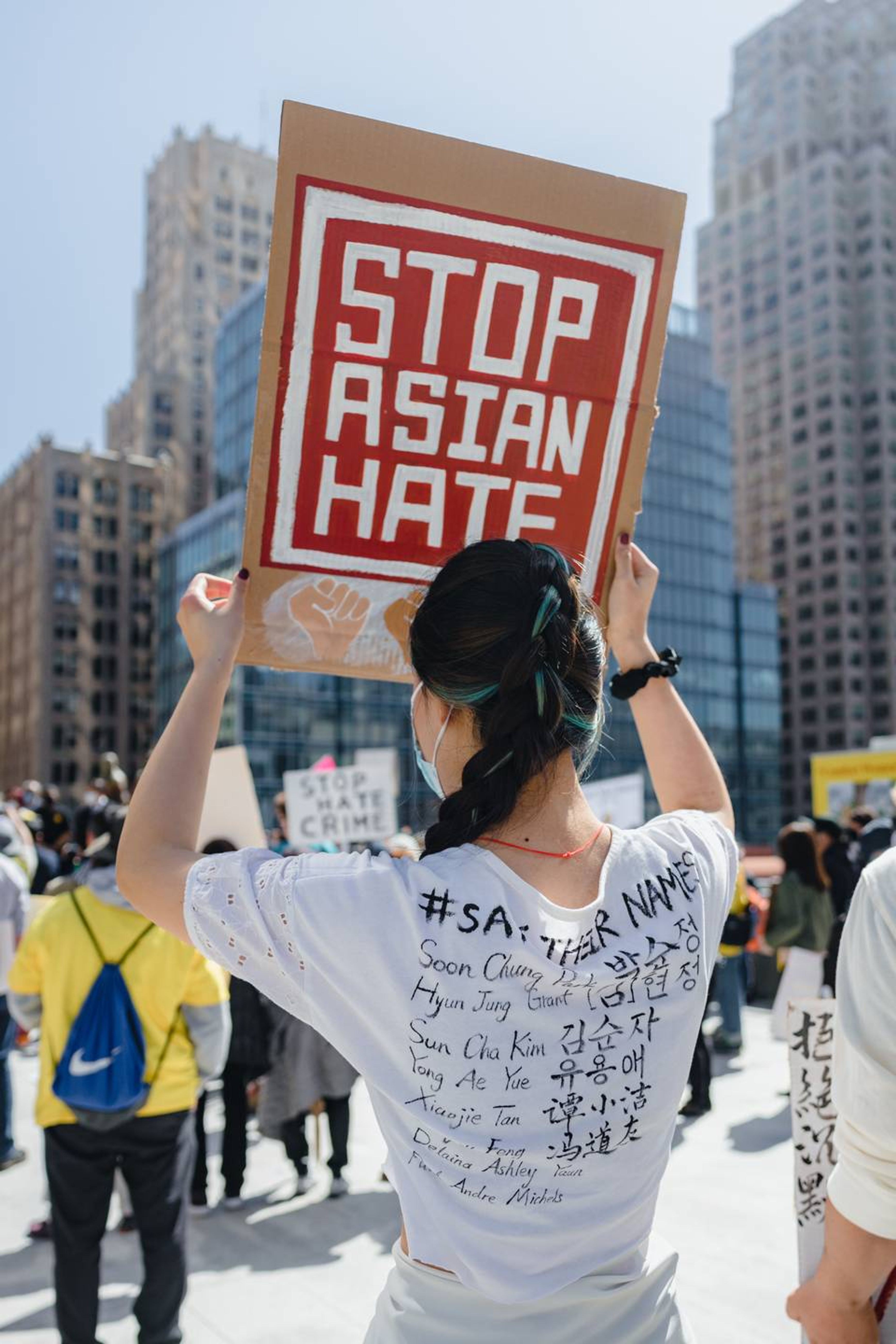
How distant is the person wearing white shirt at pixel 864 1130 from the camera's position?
1494 mm

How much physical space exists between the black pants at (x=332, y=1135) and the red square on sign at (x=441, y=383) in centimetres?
480

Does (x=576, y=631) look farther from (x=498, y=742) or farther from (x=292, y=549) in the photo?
(x=292, y=549)

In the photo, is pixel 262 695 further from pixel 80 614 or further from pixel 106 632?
pixel 80 614

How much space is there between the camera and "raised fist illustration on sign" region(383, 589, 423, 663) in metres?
2.14

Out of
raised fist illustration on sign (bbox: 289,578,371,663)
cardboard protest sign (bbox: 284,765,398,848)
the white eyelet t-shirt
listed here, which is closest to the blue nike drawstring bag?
raised fist illustration on sign (bbox: 289,578,371,663)

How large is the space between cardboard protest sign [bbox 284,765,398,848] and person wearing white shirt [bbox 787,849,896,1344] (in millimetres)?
7834

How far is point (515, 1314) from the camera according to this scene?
1332 mm

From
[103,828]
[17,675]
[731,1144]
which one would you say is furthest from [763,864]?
[17,675]

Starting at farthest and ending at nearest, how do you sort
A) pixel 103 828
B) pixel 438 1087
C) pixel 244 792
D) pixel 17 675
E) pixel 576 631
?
pixel 17 675, pixel 244 792, pixel 103 828, pixel 576 631, pixel 438 1087

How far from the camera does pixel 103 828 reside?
14.5 ft

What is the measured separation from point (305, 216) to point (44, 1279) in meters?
4.83

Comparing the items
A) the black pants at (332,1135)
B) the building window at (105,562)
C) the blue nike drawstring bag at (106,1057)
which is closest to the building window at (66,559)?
the building window at (105,562)

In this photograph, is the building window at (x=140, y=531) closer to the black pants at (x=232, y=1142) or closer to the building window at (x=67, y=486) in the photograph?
the building window at (x=67, y=486)

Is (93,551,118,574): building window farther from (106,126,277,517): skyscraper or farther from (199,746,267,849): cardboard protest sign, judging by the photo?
(199,746,267,849): cardboard protest sign
